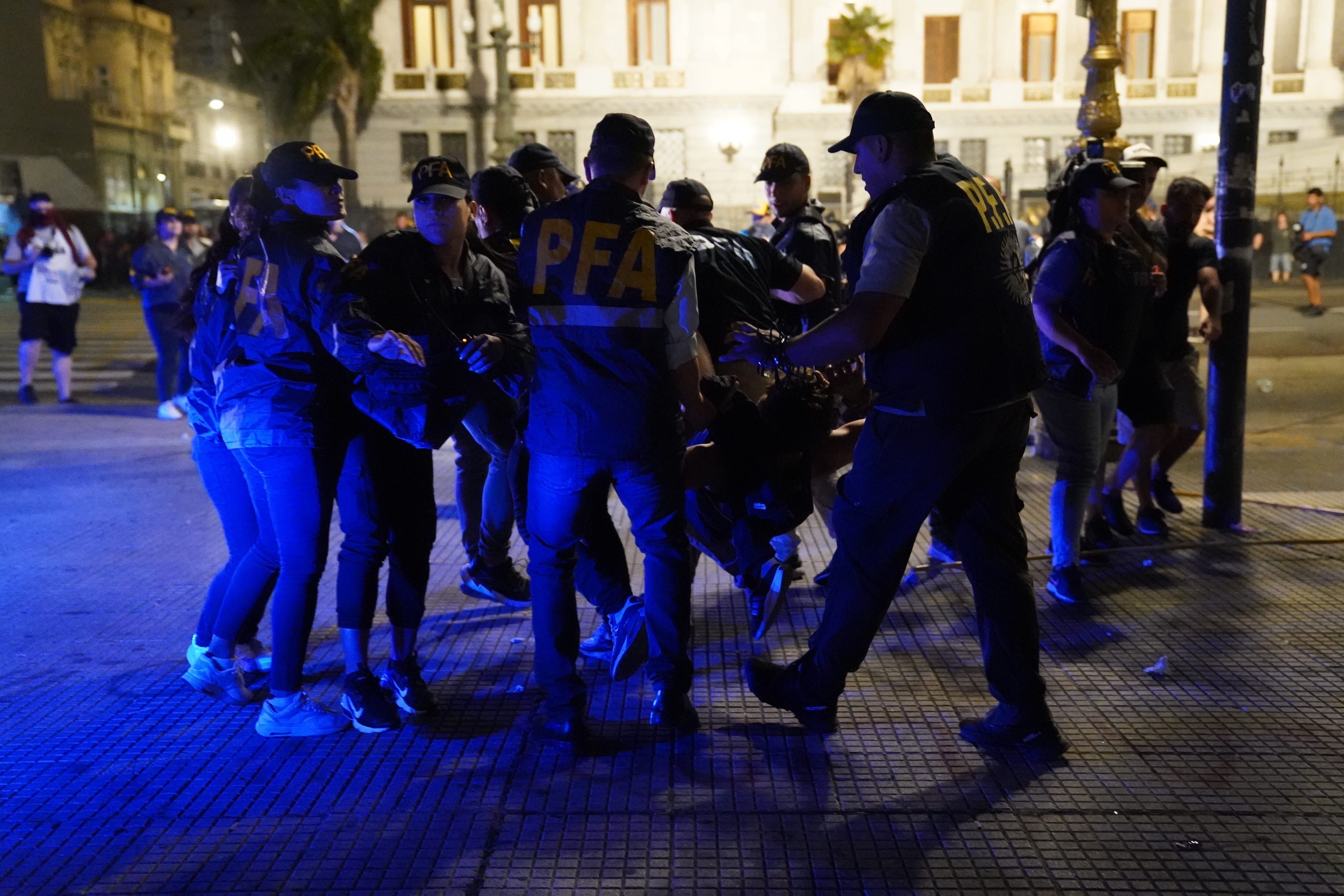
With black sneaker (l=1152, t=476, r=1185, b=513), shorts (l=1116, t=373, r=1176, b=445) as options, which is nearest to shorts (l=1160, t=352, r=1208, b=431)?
black sneaker (l=1152, t=476, r=1185, b=513)

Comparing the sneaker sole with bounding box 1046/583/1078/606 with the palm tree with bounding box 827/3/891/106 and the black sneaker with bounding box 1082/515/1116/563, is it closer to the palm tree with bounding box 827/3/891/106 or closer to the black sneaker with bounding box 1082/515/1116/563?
the black sneaker with bounding box 1082/515/1116/563

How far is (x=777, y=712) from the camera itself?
3.86 metres

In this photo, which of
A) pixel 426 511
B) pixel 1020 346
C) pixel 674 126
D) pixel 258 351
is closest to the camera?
pixel 1020 346

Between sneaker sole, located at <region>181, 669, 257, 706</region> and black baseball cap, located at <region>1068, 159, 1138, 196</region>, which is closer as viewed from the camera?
sneaker sole, located at <region>181, 669, 257, 706</region>

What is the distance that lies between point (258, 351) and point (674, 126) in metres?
37.5

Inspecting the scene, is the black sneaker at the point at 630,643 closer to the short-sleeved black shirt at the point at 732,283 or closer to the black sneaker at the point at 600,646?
the black sneaker at the point at 600,646

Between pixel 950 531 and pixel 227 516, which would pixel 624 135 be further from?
pixel 227 516

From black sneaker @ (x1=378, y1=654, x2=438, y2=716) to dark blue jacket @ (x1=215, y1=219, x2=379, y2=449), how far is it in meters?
0.86

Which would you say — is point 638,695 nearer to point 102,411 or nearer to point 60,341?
point 102,411

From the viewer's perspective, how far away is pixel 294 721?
→ 12.0 feet

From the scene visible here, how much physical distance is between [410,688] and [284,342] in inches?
49.1

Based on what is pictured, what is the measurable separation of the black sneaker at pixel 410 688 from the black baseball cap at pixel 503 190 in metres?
1.89

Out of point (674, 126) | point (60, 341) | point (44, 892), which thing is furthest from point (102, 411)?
point (674, 126)

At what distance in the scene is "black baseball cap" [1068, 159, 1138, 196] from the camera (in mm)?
4660
